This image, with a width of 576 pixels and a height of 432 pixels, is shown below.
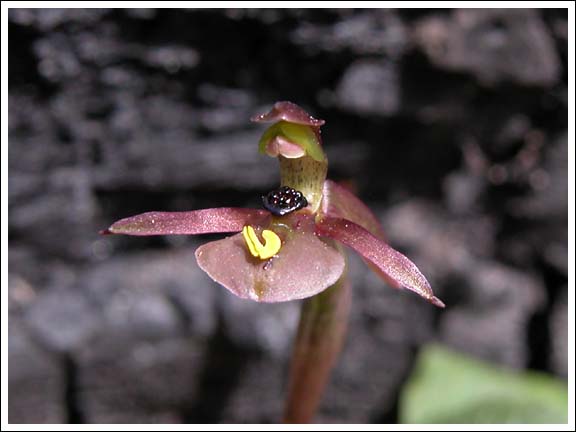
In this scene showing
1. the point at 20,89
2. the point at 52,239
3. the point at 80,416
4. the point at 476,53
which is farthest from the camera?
the point at 80,416

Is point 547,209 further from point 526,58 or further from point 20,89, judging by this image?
point 20,89

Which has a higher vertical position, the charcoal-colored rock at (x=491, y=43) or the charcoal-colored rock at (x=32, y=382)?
the charcoal-colored rock at (x=491, y=43)

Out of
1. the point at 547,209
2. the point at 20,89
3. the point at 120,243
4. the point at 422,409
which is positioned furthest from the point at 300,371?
the point at 547,209

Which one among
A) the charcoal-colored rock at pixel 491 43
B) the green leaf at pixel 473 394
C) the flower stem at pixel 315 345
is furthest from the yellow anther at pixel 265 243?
the green leaf at pixel 473 394

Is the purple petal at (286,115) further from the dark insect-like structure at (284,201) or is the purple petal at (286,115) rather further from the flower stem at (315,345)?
the flower stem at (315,345)

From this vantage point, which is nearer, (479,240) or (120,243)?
(120,243)

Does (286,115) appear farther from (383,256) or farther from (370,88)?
(370,88)

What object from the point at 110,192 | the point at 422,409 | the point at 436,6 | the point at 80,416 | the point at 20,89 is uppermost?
the point at 436,6

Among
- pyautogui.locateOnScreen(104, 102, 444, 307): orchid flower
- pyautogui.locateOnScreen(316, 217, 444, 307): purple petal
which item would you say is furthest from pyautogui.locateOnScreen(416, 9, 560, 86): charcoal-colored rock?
pyautogui.locateOnScreen(316, 217, 444, 307): purple petal
